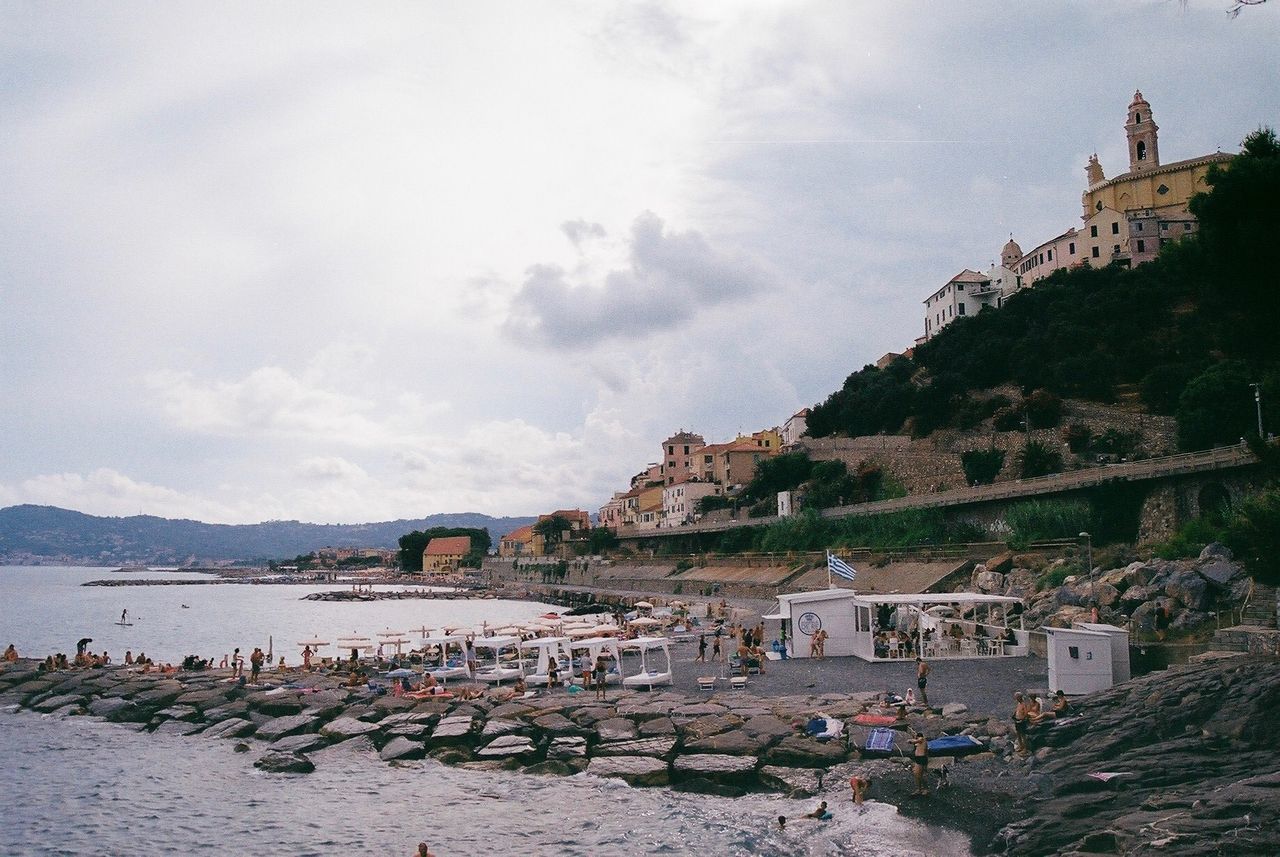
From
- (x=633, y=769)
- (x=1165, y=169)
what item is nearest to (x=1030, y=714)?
(x=633, y=769)

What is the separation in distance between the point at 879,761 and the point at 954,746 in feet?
4.94

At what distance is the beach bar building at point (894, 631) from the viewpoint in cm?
2889

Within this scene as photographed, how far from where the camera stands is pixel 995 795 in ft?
49.3

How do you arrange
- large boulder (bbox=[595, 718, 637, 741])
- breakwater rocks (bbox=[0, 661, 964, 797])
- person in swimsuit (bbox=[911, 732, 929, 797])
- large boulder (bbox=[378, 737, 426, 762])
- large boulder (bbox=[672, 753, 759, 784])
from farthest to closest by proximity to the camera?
1. large boulder (bbox=[378, 737, 426, 762])
2. large boulder (bbox=[595, 718, 637, 741])
3. breakwater rocks (bbox=[0, 661, 964, 797])
4. large boulder (bbox=[672, 753, 759, 784])
5. person in swimsuit (bbox=[911, 732, 929, 797])

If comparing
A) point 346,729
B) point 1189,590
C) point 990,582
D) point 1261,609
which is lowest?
point 346,729

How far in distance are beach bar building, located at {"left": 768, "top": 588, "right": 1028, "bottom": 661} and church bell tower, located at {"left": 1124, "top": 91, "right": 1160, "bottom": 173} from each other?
7412 centimetres

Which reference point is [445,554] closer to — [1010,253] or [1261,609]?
[1010,253]

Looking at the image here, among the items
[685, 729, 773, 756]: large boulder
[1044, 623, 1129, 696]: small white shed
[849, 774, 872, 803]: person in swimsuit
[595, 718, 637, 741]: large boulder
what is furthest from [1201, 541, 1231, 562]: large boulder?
[595, 718, 637, 741]: large boulder

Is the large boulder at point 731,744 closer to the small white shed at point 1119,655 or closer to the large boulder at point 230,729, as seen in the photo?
the small white shed at point 1119,655

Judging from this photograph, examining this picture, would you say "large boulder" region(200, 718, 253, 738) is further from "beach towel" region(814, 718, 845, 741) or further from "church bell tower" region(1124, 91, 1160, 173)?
"church bell tower" region(1124, 91, 1160, 173)

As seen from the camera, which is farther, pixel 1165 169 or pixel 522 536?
pixel 522 536

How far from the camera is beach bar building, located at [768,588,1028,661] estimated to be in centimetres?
2889

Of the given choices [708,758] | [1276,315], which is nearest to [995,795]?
[708,758]

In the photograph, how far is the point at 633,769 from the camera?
60.1 feet
